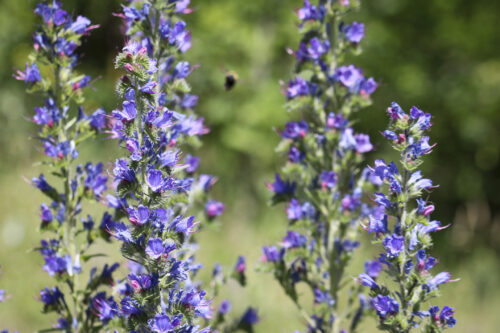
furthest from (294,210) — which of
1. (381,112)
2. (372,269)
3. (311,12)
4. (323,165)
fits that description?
(381,112)

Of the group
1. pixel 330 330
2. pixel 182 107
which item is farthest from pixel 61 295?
pixel 330 330

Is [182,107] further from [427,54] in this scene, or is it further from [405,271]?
[427,54]

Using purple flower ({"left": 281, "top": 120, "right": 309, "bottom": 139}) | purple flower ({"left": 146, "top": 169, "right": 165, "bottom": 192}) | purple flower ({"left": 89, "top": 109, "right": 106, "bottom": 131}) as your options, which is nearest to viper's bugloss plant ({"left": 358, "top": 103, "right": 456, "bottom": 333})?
purple flower ({"left": 146, "top": 169, "right": 165, "bottom": 192})

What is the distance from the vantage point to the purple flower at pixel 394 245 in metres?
2.58

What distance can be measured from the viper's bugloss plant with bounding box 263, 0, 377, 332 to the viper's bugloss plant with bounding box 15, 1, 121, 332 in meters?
1.20

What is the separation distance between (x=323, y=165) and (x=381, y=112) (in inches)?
358

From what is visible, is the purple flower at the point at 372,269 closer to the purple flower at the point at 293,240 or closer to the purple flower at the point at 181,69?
the purple flower at the point at 293,240

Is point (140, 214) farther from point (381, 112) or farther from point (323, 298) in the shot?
point (381, 112)

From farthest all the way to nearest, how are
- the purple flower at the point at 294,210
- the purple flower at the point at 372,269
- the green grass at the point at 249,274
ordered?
the green grass at the point at 249,274
the purple flower at the point at 294,210
the purple flower at the point at 372,269

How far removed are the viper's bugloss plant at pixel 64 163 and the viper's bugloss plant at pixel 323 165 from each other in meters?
1.20

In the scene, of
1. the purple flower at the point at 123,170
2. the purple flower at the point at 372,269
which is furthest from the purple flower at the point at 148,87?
the purple flower at the point at 372,269

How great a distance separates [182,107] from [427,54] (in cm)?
1006

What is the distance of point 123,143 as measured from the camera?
250 centimetres

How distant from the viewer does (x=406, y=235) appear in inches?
105
